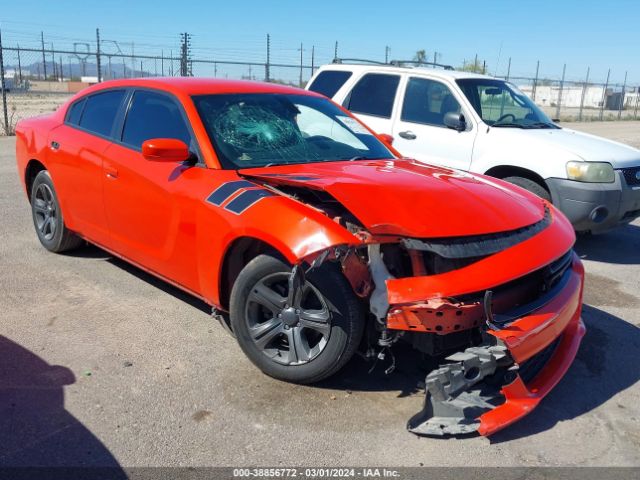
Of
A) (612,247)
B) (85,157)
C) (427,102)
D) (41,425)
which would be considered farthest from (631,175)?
(41,425)

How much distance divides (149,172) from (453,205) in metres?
2.04

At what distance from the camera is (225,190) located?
11.8ft

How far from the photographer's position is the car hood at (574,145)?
617 cm

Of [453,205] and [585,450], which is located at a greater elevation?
[453,205]

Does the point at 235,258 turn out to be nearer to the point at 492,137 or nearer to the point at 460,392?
the point at 460,392

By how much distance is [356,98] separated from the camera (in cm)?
780

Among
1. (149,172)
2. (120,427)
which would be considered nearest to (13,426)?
(120,427)

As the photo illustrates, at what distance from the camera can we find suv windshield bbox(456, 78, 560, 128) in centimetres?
700

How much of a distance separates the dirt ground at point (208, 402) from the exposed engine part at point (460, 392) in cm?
10

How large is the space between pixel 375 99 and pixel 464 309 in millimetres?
5203

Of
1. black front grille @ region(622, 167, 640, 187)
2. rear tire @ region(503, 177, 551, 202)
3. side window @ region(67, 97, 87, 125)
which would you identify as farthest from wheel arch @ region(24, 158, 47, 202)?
black front grille @ region(622, 167, 640, 187)

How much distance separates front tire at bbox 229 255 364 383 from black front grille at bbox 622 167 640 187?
4379 mm

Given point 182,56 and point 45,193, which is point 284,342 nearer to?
point 45,193

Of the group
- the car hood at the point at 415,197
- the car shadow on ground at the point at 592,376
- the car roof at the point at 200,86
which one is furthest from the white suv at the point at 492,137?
the car roof at the point at 200,86
